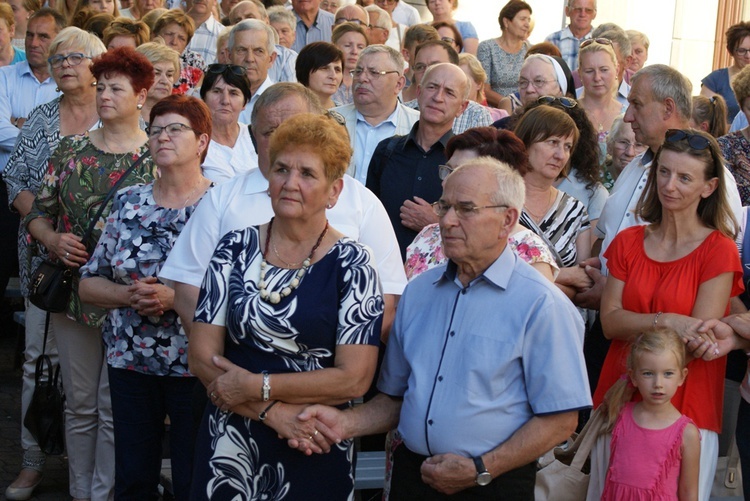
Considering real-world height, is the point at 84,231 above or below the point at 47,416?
above

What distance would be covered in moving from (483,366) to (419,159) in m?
2.59

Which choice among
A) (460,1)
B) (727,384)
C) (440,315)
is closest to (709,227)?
(727,384)

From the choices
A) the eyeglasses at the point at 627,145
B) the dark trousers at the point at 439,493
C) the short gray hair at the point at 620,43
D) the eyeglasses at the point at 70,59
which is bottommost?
the dark trousers at the point at 439,493

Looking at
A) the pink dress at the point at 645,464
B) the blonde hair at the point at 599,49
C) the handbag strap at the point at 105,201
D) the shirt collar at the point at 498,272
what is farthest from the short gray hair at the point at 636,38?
the shirt collar at the point at 498,272

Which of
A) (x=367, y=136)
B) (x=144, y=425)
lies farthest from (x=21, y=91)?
(x=144, y=425)

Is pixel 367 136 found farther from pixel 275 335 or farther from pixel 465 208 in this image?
pixel 275 335

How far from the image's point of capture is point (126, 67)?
539 cm

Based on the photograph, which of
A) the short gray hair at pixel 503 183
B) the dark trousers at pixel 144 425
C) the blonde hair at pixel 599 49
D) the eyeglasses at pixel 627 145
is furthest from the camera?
the blonde hair at pixel 599 49

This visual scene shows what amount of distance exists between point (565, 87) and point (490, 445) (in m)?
4.43

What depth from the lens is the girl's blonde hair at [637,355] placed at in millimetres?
4230

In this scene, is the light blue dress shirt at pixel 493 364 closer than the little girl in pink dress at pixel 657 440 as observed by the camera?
Yes

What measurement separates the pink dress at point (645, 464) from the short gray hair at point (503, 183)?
1.44 metres

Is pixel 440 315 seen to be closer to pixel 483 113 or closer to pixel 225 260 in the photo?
pixel 225 260

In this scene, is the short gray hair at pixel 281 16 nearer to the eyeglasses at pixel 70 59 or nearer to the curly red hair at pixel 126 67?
the eyeglasses at pixel 70 59
